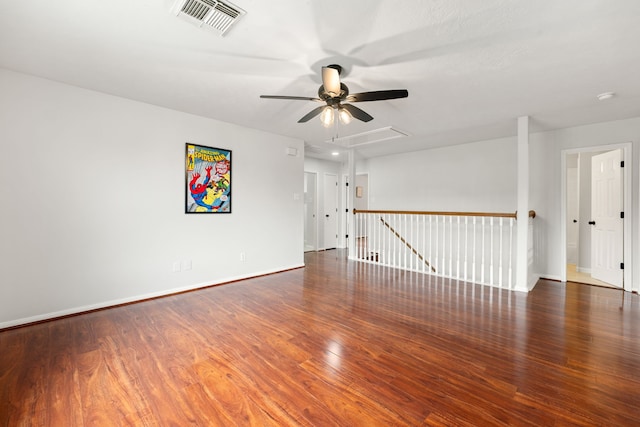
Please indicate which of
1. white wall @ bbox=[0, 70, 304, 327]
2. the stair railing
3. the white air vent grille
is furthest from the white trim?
the white air vent grille

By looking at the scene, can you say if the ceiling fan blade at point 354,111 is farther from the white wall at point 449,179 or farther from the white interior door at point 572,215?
the white interior door at point 572,215

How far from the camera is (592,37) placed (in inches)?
78.1

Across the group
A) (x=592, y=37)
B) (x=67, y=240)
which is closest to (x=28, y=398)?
(x=67, y=240)

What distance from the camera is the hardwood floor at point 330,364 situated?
5.08 ft

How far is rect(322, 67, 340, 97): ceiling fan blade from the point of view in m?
2.17

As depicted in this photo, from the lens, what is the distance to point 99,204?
3.05m

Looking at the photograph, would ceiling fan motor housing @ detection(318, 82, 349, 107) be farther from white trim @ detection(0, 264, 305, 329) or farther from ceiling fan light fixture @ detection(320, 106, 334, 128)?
white trim @ detection(0, 264, 305, 329)

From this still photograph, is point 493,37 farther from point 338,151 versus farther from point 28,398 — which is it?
point 338,151

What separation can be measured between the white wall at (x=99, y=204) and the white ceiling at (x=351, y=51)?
11.9 inches

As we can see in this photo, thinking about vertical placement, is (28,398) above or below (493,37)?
below

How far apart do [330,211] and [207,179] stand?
13.4 feet

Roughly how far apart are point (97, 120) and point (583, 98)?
17.8 feet

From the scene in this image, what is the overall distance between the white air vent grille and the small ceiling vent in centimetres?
299

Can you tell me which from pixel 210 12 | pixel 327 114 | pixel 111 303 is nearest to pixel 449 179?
pixel 327 114
